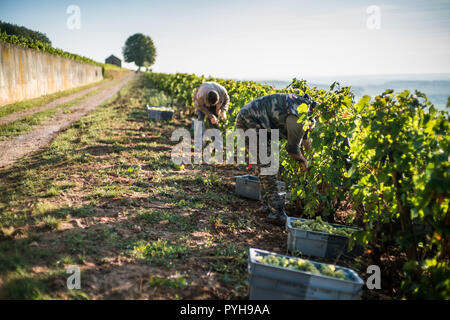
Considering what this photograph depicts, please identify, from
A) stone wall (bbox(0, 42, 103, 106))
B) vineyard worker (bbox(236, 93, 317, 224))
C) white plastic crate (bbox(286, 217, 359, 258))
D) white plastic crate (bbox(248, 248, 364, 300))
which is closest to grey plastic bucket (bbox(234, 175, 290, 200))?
vineyard worker (bbox(236, 93, 317, 224))

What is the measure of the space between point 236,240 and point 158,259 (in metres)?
1.02

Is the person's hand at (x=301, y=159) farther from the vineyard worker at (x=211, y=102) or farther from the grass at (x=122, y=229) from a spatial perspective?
the vineyard worker at (x=211, y=102)

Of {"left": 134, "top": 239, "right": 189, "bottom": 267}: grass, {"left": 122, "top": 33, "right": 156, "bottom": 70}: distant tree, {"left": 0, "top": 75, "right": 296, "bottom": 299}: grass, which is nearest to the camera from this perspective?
{"left": 0, "top": 75, "right": 296, "bottom": 299}: grass

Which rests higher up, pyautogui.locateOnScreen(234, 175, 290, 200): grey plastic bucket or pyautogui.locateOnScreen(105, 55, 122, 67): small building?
pyautogui.locateOnScreen(105, 55, 122, 67): small building

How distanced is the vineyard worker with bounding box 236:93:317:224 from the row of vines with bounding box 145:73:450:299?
31 centimetres

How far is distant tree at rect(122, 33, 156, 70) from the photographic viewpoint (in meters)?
100

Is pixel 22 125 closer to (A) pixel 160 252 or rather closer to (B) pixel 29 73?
(A) pixel 160 252

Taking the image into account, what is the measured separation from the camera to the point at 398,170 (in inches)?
102

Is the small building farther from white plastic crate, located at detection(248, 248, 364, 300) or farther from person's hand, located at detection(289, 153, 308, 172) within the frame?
white plastic crate, located at detection(248, 248, 364, 300)

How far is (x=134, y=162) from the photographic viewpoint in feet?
20.1

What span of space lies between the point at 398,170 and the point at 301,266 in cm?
114

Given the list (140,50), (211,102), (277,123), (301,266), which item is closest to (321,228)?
(301,266)

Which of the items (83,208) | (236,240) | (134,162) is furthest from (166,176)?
(236,240)
